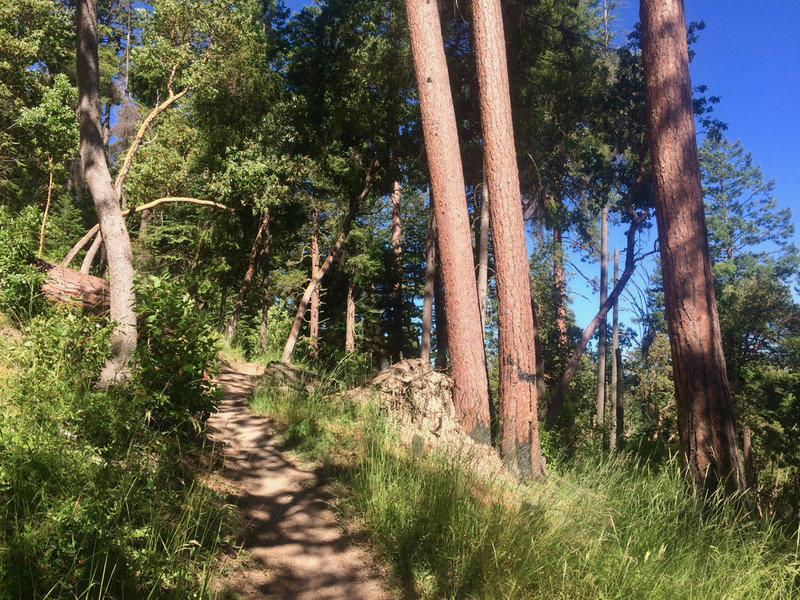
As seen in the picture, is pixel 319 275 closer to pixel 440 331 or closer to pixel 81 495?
pixel 440 331

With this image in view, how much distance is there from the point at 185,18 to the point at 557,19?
30.1ft

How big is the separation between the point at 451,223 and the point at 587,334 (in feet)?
26.7

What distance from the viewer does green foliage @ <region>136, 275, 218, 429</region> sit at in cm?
382

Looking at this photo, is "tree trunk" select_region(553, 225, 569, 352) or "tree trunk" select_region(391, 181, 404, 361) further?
"tree trunk" select_region(391, 181, 404, 361)

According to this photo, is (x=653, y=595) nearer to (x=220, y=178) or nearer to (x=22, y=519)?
(x=22, y=519)

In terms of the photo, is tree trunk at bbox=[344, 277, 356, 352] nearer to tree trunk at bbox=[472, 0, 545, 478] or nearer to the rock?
the rock

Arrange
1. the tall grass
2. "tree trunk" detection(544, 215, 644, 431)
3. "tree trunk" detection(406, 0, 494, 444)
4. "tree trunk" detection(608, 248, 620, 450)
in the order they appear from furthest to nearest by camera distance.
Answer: "tree trunk" detection(608, 248, 620, 450), "tree trunk" detection(544, 215, 644, 431), "tree trunk" detection(406, 0, 494, 444), the tall grass

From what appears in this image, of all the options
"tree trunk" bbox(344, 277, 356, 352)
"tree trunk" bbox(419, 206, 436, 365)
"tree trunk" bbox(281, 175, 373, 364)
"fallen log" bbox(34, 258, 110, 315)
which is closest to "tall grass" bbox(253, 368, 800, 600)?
"fallen log" bbox(34, 258, 110, 315)

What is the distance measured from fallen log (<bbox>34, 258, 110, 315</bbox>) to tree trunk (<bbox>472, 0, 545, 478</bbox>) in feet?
16.9

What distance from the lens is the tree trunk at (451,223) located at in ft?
18.1

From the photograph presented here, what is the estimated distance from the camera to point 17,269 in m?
5.53

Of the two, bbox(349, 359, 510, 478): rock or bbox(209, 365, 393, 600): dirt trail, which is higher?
bbox(349, 359, 510, 478): rock

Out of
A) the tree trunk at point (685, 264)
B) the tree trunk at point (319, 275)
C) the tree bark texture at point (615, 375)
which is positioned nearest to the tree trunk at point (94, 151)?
the tree trunk at point (685, 264)

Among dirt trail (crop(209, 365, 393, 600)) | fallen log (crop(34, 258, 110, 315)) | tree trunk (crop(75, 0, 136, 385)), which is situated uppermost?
tree trunk (crop(75, 0, 136, 385))
